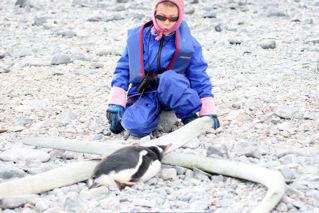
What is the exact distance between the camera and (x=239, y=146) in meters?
3.86

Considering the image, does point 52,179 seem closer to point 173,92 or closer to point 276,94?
point 173,92

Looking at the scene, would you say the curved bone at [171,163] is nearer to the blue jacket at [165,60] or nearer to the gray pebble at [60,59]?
the blue jacket at [165,60]

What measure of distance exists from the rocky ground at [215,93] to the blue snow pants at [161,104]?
0.73 feet

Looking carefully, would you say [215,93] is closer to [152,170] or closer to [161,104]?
[161,104]

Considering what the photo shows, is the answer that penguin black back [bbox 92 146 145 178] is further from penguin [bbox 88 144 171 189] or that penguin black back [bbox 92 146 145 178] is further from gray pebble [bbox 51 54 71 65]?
gray pebble [bbox 51 54 71 65]

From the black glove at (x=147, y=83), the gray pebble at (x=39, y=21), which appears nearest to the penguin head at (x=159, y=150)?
the black glove at (x=147, y=83)

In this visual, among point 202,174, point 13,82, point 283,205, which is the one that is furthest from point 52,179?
point 13,82

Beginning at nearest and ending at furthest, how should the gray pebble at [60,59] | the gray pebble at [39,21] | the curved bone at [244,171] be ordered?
the curved bone at [244,171] → the gray pebble at [60,59] → the gray pebble at [39,21]

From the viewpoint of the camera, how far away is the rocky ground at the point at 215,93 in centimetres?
304

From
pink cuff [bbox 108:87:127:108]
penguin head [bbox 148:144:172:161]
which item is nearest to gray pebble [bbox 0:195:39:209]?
penguin head [bbox 148:144:172:161]

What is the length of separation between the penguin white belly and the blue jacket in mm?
1257

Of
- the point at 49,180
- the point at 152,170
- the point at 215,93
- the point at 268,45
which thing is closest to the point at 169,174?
the point at 152,170

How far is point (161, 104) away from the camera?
4.55m

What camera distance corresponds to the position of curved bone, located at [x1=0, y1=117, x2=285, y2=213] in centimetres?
298
